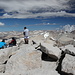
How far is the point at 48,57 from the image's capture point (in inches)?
434

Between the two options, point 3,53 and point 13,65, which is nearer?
point 13,65

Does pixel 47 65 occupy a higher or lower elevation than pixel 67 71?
lower

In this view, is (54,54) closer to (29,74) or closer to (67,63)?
(67,63)

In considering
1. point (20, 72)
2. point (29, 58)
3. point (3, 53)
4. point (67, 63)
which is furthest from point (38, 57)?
point (3, 53)

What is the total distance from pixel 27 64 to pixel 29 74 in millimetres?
1362

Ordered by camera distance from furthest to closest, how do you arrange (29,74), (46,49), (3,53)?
1. (3,53)
2. (46,49)
3. (29,74)

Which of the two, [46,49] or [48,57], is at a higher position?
[46,49]

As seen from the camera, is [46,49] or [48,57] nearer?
[46,49]

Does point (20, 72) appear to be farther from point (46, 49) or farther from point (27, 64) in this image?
point (46, 49)

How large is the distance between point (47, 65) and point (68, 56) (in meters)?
2.01

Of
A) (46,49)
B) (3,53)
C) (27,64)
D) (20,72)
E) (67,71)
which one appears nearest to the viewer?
(67,71)

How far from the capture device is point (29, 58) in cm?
983

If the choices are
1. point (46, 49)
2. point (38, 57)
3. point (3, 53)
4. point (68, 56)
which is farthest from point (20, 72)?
point (3, 53)

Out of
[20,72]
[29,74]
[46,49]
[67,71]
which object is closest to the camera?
[67,71]
